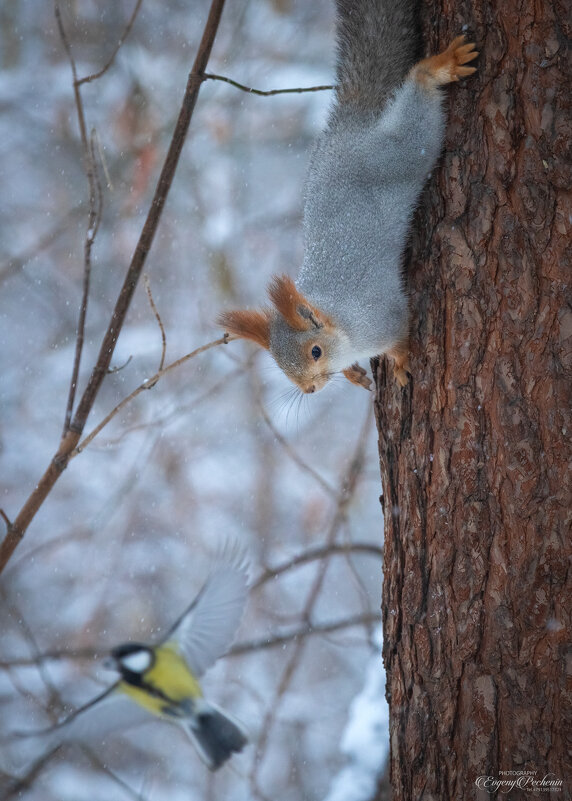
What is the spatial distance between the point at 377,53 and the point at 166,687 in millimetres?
1583

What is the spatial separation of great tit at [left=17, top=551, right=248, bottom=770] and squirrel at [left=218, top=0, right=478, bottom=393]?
0.75 meters

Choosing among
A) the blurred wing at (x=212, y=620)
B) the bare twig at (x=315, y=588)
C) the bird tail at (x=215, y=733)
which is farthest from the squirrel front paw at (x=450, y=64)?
the bare twig at (x=315, y=588)

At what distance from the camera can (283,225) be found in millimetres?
3260

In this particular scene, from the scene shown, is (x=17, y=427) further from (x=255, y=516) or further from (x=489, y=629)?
(x=489, y=629)

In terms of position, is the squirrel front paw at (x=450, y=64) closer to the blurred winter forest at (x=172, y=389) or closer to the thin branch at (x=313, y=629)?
the blurred winter forest at (x=172, y=389)

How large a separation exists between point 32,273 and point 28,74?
2.75 feet

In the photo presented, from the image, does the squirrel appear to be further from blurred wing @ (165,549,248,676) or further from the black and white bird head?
the black and white bird head

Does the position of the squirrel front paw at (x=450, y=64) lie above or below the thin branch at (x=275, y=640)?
above

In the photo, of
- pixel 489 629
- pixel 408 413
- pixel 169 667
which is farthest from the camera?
pixel 169 667

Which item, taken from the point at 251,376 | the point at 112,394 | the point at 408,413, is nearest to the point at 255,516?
the point at 251,376

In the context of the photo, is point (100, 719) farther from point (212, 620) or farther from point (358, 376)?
point (358, 376)

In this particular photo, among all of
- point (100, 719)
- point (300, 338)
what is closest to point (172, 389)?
point (100, 719)

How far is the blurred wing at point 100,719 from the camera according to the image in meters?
1.90

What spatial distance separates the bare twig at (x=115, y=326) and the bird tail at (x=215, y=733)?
717 mm
